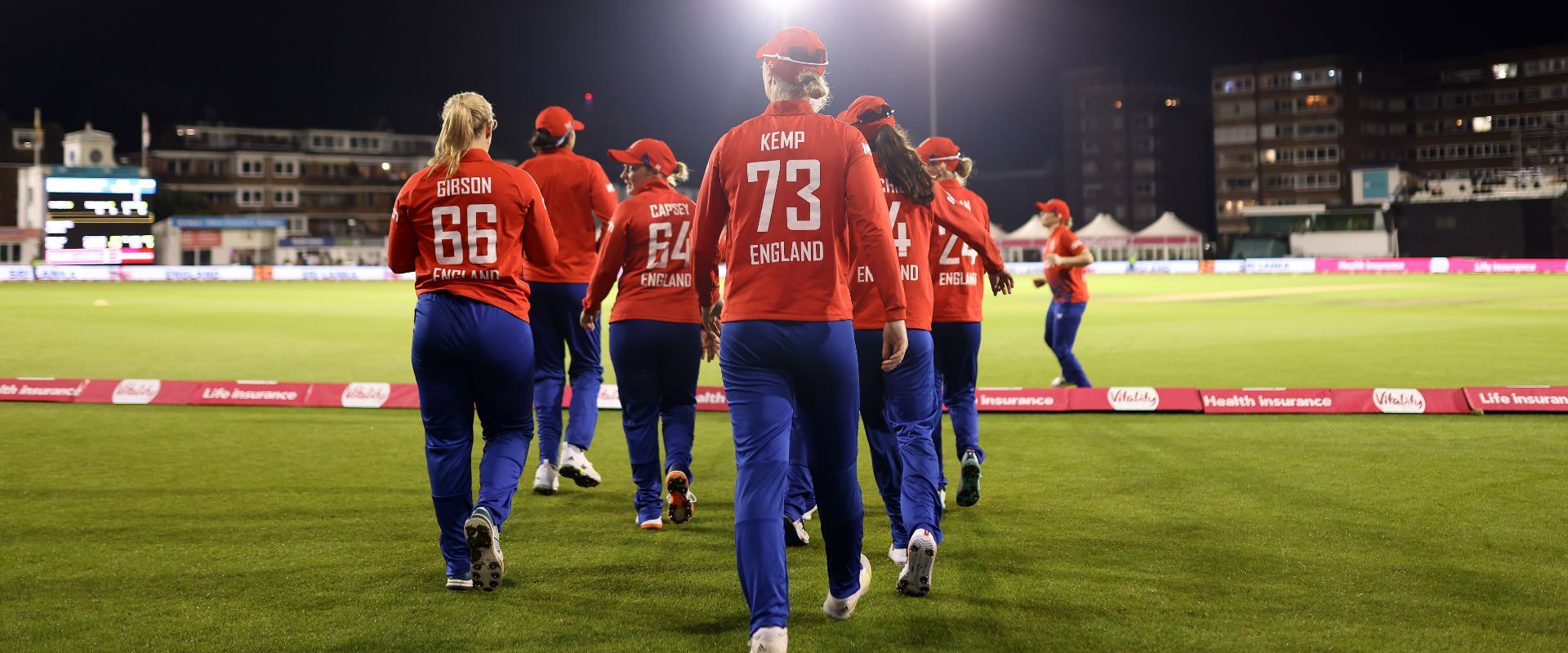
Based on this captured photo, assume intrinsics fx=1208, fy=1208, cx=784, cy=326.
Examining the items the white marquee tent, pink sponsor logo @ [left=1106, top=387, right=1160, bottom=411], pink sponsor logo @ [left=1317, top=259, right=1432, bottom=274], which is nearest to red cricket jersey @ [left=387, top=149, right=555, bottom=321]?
pink sponsor logo @ [left=1106, top=387, right=1160, bottom=411]

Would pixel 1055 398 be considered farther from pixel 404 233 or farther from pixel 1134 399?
pixel 404 233

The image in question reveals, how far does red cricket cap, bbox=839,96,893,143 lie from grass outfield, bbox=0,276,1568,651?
6.55ft

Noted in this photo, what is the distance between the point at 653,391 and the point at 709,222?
89.9 inches

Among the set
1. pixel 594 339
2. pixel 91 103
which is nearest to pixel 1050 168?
pixel 91 103

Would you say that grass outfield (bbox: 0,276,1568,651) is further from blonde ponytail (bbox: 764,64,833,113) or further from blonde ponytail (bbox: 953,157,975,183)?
blonde ponytail (bbox: 764,64,833,113)

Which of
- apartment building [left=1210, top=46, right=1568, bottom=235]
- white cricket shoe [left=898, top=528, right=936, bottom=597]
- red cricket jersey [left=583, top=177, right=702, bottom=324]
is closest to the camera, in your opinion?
white cricket shoe [left=898, top=528, right=936, bottom=597]

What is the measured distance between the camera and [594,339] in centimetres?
743

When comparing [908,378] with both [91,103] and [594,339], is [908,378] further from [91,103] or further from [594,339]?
[91,103]

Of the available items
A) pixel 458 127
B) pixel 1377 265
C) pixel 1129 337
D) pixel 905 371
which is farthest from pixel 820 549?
pixel 1377 265

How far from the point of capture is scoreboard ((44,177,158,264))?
55781mm

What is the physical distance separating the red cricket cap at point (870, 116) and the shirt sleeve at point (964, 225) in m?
0.49

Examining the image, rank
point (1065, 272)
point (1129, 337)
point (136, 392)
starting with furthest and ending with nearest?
point (1129, 337)
point (1065, 272)
point (136, 392)

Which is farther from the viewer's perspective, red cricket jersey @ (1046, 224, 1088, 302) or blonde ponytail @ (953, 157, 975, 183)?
red cricket jersey @ (1046, 224, 1088, 302)

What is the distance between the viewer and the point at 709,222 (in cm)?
445
